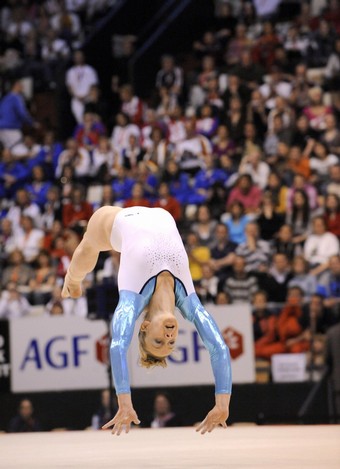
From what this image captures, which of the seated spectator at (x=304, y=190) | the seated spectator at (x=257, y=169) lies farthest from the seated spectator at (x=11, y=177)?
the seated spectator at (x=304, y=190)

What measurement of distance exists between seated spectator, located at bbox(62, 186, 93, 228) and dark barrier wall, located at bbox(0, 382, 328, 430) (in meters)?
3.91

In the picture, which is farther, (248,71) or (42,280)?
(248,71)

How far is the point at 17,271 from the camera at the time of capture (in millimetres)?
14305

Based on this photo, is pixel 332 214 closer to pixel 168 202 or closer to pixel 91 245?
pixel 168 202

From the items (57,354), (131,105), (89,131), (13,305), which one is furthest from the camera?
(131,105)

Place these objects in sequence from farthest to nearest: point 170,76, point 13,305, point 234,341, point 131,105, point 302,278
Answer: point 131,105
point 170,76
point 13,305
point 302,278
point 234,341

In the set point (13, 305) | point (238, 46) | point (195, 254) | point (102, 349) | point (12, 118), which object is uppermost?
point (238, 46)

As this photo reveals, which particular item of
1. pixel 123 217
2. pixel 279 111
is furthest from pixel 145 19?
pixel 123 217

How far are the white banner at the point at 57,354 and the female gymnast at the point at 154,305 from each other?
380 centimetres

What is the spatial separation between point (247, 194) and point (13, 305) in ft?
11.2

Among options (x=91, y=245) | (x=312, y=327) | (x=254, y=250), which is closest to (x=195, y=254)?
(x=254, y=250)

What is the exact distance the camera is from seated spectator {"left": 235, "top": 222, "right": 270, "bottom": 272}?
512 inches

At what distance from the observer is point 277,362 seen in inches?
445

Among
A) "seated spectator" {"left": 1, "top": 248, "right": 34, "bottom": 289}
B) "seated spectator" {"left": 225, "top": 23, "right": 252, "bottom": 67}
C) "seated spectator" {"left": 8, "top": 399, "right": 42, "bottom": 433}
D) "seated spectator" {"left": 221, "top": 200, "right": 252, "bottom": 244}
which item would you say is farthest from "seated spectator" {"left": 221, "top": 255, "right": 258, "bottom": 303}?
"seated spectator" {"left": 225, "top": 23, "right": 252, "bottom": 67}
